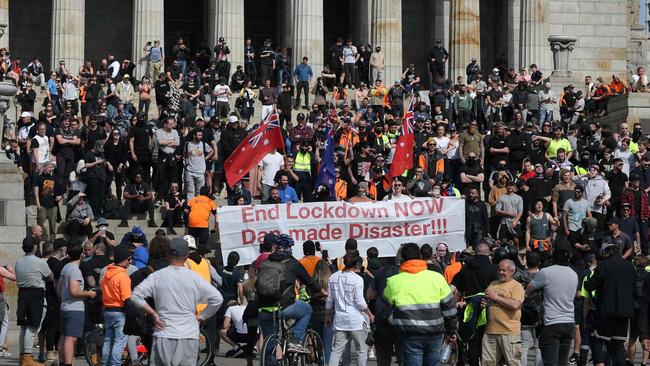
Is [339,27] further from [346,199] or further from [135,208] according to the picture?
[135,208]

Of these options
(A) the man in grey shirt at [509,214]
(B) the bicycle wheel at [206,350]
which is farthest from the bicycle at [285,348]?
(A) the man in grey shirt at [509,214]

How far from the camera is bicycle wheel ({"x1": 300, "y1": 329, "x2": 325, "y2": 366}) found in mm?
22141

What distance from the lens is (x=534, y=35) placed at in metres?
53.0

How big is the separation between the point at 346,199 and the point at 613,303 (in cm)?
1106

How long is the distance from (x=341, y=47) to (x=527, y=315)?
26962mm

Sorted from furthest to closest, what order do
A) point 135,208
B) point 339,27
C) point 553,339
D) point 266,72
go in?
1. point 339,27
2. point 266,72
3. point 135,208
4. point 553,339

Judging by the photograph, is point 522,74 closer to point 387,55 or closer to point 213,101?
point 387,55

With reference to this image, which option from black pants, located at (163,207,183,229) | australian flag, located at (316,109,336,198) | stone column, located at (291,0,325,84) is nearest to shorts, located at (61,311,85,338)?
black pants, located at (163,207,183,229)

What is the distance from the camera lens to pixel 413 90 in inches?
1756

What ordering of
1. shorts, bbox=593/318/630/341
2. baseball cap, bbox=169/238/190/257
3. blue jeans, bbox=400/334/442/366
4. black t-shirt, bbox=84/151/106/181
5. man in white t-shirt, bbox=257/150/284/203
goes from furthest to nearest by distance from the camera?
man in white t-shirt, bbox=257/150/284/203 < black t-shirt, bbox=84/151/106/181 < shorts, bbox=593/318/630/341 < blue jeans, bbox=400/334/442/366 < baseball cap, bbox=169/238/190/257

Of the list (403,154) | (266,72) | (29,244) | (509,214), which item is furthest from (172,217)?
(266,72)

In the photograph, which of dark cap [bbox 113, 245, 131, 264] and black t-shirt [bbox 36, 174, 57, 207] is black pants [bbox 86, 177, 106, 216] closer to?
black t-shirt [bbox 36, 174, 57, 207]

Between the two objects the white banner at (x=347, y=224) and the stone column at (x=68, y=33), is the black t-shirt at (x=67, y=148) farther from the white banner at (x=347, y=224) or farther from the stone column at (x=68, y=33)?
the stone column at (x=68, y=33)

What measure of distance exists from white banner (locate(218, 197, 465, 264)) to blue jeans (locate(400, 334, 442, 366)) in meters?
9.55
